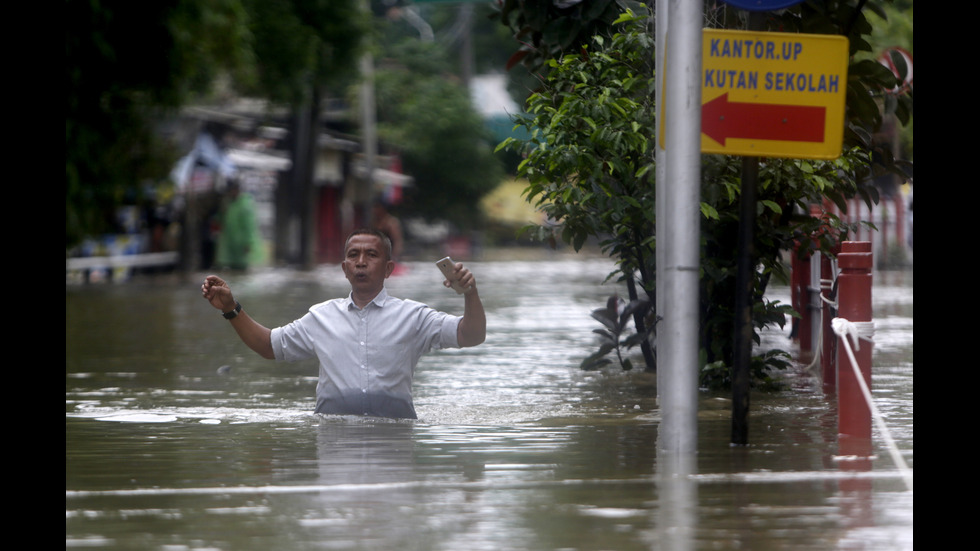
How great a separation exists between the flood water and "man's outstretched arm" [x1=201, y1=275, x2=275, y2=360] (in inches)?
18.9

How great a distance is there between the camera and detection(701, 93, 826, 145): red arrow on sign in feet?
20.7

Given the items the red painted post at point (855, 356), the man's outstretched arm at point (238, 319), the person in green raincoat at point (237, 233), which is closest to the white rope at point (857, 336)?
the red painted post at point (855, 356)

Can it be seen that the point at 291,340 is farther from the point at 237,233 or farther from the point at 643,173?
the point at 237,233

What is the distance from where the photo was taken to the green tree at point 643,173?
330 inches

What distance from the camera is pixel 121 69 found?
58.1 feet

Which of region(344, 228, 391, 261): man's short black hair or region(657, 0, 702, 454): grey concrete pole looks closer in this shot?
region(657, 0, 702, 454): grey concrete pole

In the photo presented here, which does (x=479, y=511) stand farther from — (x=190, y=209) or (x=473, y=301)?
(x=190, y=209)

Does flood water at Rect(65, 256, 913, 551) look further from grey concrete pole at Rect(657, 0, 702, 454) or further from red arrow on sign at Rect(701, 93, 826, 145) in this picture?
red arrow on sign at Rect(701, 93, 826, 145)

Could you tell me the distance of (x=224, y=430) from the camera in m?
7.67

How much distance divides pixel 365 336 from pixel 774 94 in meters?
2.40

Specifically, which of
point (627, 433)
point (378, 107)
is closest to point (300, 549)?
point (627, 433)

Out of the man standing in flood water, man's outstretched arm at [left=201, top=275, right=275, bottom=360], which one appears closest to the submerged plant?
the man standing in flood water

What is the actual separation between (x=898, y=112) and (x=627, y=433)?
3.10 m

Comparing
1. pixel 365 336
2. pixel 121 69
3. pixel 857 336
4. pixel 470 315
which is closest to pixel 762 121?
pixel 857 336
